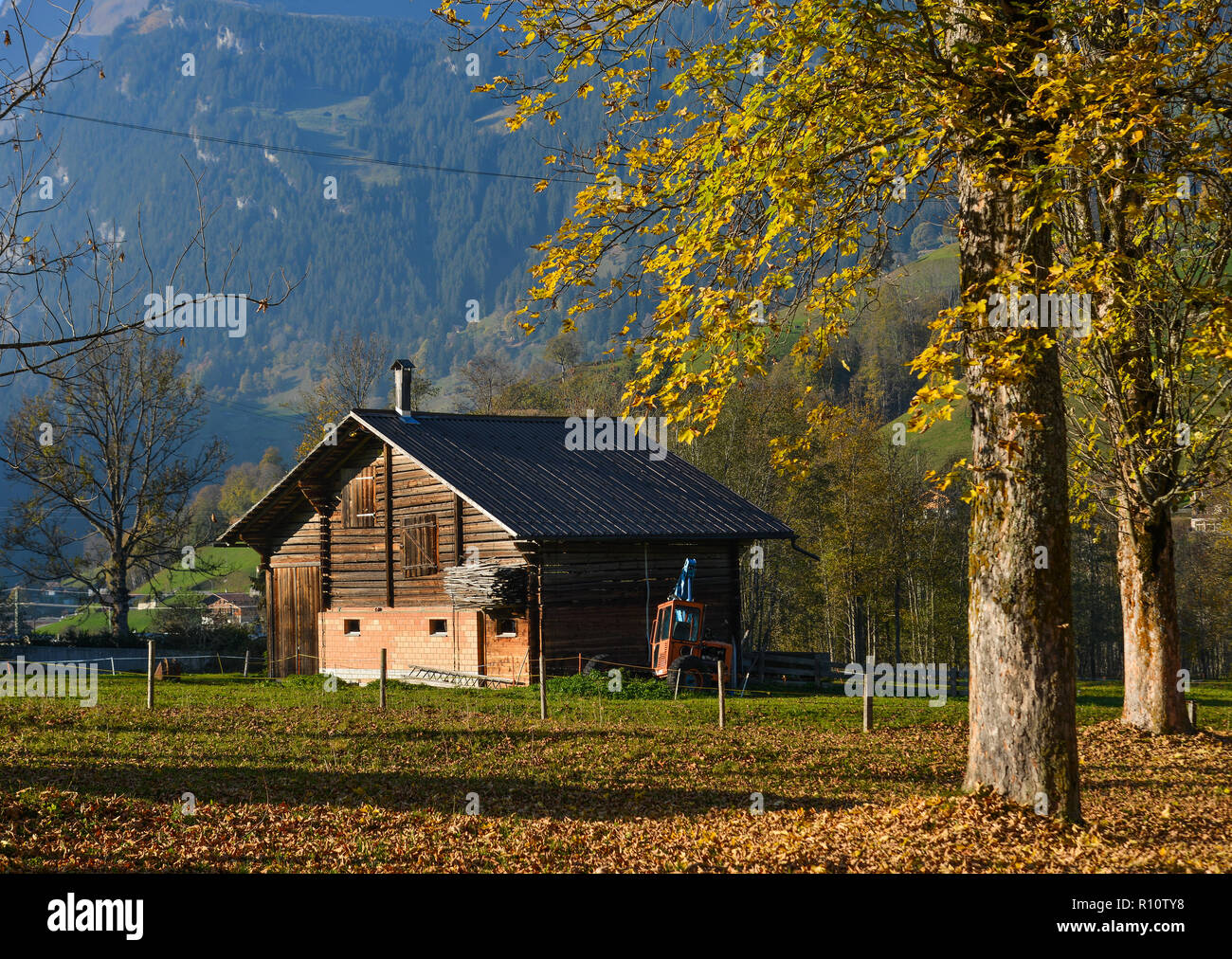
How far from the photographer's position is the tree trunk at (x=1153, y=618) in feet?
55.4

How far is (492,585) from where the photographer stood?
2556 cm

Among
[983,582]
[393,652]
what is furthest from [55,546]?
[983,582]

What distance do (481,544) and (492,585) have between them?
200cm

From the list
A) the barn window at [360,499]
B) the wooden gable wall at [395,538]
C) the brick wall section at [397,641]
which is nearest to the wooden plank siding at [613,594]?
the wooden gable wall at [395,538]

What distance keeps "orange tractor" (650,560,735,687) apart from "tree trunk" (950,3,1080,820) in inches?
598

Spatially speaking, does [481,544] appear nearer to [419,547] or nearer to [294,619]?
[419,547]

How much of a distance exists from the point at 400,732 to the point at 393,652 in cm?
1376

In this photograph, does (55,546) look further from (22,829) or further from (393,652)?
(22,829)

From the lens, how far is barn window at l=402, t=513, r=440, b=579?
1134 inches

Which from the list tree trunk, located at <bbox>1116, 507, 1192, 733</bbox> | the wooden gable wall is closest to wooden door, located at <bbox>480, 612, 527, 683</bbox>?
the wooden gable wall

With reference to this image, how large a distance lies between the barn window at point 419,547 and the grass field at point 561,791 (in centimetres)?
770

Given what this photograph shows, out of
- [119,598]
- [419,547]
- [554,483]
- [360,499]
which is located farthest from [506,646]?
[119,598]

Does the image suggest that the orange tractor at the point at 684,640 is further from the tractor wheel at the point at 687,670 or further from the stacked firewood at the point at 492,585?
the stacked firewood at the point at 492,585

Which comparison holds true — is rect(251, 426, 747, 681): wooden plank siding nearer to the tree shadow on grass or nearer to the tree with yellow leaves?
the tree shadow on grass
